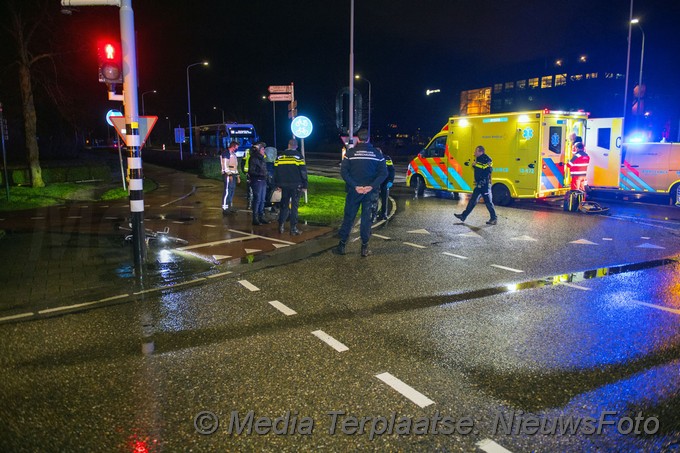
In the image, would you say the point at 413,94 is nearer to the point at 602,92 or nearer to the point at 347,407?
the point at 602,92

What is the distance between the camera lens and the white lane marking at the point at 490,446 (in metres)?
3.01

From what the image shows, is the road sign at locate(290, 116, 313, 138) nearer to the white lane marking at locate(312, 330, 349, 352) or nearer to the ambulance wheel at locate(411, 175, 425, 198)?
the ambulance wheel at locate(411, 175, 425, 198)

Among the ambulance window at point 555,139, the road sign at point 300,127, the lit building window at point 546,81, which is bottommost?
the ambulance window at point 555,139

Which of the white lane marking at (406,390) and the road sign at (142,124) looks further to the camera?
the road sign at (142,124)

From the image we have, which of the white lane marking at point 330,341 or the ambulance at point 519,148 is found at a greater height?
the ambulance at point 519,148

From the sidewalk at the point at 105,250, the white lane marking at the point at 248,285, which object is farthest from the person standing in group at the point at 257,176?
the white lane marking at the point at 248,285

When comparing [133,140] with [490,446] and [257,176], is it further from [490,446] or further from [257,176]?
[490,446]

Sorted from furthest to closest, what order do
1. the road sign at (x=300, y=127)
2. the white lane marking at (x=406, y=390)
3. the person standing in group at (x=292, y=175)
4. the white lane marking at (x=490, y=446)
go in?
the road sign at (x=300, y=127)
the person standing in group at (x=292, y=175)
the white lane marking at (x=406, y=390)
the white lane marking at (x=490, y=446)

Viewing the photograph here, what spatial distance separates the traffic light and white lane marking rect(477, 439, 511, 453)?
669 cm

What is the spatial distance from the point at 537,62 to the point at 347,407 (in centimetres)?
9002

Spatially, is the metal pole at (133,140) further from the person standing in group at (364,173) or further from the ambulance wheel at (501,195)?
the ambulance wheel at (501,195)

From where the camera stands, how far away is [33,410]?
137 inches

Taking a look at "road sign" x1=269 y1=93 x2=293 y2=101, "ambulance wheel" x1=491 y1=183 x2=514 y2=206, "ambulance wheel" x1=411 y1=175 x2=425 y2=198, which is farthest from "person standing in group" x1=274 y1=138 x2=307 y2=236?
"ambulance wheel" x1=411 y1=175 x2=425 y2=198

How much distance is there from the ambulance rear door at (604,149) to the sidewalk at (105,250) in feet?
33.8
